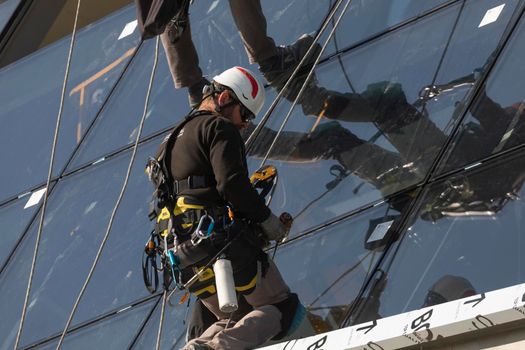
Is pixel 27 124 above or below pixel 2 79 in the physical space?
below

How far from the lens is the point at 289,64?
31.4ft

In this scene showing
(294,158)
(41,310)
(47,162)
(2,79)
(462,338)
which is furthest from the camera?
(2,79)

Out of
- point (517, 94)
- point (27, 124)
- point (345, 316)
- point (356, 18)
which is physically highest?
point (27, 124)

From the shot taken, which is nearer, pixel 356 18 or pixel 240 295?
A: pixel 240 295

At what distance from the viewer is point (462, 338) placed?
6.29 meters

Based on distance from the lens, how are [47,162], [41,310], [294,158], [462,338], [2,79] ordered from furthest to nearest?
1. [2,79]
2. [47,162]
3. [41,310]
4. [294,158]
5. [462,338]

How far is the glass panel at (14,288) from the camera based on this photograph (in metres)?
9.48

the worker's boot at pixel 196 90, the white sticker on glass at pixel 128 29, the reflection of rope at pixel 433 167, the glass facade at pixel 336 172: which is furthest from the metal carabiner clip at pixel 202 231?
the white sticker on glass at pixel 128 29

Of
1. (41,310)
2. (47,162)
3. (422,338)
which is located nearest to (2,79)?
(47,162)

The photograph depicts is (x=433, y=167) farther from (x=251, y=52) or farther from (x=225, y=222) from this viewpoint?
(x=251, y=52)

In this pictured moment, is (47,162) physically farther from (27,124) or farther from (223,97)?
(223,97)

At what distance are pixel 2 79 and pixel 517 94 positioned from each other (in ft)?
18.8

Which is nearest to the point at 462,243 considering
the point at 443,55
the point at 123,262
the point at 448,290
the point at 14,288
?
the point at 448,290

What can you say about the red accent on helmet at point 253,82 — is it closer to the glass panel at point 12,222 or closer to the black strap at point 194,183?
the black strap at point 194,183
